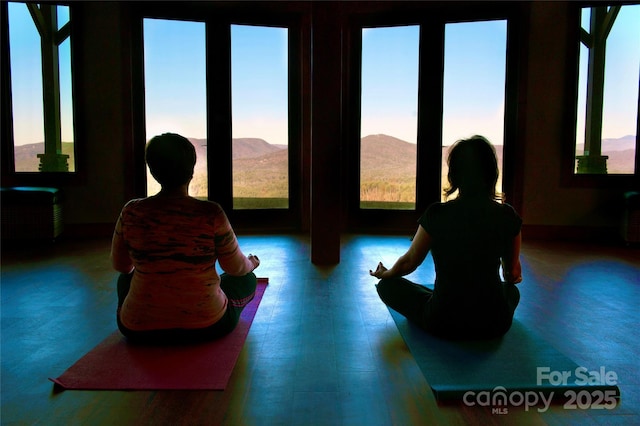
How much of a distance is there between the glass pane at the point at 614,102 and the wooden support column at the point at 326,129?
3090 mm

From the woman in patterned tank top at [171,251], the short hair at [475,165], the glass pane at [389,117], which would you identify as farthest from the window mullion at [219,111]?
the short hair at [475,165]

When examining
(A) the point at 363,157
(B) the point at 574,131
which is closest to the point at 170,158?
(A) the point at 363,157

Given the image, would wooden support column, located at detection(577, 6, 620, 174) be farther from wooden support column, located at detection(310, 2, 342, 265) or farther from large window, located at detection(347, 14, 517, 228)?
wooden support column, located at detection(310, 2, 342, 265)

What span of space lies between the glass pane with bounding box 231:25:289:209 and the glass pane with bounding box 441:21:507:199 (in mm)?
1964

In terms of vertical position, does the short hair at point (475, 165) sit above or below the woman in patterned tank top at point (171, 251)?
above

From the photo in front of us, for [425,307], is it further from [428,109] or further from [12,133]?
[12,133]

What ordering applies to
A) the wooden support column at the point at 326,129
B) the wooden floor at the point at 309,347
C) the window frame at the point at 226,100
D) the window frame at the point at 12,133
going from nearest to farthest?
1. the wooden floor at the point at 309,347
2. the wooden support column at the point at 326,129
3. the window frame at the point at 12,133
4. the window frame at the point at 226,100

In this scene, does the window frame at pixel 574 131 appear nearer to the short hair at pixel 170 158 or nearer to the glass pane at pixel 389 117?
the glass pane at pixel 389 117

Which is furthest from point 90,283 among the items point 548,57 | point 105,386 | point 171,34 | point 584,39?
point 584,39

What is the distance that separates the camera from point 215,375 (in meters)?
1.75

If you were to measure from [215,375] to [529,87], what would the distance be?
15.9ft

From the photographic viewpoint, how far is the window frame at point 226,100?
536cm

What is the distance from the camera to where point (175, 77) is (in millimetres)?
5461

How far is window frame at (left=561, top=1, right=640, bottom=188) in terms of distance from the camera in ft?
16.7
